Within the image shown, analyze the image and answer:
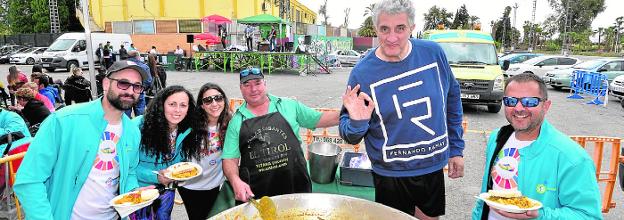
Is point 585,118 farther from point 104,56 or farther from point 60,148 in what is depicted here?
point 104,56

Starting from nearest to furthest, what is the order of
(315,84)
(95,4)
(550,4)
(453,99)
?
(453,99) < (315,84) < (95,4) < (550,4)

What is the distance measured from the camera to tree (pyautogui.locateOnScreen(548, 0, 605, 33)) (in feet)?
197

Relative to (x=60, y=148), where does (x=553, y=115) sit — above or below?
below

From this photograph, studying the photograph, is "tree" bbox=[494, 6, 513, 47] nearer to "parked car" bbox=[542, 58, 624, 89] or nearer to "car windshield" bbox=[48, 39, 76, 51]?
"parked car" bbox=[542, 58, 624, 89]

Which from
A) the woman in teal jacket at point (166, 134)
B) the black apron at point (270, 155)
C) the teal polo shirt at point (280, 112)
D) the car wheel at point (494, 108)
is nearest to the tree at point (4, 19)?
the car wheel at point (494, 108)

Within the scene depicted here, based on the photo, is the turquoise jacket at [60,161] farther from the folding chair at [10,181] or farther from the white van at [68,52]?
the white van at [68,52]

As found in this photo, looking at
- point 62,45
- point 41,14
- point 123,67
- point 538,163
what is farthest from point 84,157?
point 41,14

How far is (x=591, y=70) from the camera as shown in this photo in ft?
49.1

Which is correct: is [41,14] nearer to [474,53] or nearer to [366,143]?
[474,53]

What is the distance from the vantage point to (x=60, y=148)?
2.17m

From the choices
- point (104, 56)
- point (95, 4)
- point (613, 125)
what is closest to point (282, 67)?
point (104, 56)

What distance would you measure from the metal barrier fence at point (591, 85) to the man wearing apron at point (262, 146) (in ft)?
44.4

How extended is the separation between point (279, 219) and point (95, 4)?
133 ft

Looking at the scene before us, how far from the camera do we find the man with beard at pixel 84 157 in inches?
82.0
